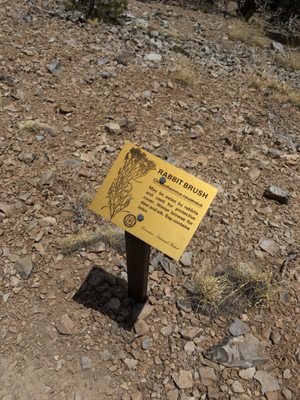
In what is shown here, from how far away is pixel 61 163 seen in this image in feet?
15.8

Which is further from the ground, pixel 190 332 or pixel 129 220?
pixel 129 220

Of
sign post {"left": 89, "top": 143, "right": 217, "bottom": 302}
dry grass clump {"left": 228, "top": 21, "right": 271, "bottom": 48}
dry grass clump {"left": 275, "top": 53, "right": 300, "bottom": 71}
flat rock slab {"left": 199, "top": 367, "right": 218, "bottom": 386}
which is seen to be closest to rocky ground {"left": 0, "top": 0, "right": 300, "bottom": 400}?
flat rock slab {"left": 199, "top": 367, "right": 218, "bottom": 386}

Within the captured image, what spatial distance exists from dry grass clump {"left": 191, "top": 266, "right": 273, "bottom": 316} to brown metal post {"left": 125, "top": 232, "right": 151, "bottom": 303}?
1.79 feet

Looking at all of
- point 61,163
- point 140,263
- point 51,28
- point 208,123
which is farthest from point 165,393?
point 51,28

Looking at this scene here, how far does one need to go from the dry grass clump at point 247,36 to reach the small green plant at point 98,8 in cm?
273

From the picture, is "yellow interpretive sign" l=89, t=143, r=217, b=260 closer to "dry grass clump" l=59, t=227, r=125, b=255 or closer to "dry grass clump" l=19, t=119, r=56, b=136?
"dry grass clump" l=59, t=227, r=125, b=255

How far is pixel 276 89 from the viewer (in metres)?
6.95

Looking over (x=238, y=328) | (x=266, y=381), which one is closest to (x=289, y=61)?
(x=238, y=328)

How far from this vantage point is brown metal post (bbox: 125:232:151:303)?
9.65 feet

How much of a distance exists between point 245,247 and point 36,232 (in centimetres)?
→ 225

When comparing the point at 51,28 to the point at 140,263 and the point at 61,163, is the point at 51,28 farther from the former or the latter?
the point at 140,263

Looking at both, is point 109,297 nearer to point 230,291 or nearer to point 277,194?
point 230,291

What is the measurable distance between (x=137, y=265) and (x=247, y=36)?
7620 millimetres

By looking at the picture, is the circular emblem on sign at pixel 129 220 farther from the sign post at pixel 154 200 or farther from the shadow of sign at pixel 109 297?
the shadow of sign at pixel 109 297
